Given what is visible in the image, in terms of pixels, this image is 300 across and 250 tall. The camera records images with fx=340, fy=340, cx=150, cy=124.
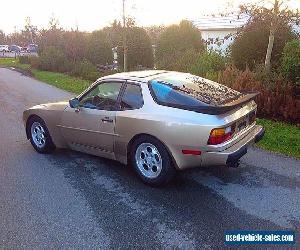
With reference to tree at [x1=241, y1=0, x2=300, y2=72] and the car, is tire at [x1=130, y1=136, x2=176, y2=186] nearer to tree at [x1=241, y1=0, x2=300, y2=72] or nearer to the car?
the car

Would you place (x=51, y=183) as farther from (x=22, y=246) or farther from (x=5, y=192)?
(x=22, y=246)

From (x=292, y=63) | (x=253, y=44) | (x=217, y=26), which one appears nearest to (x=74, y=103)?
(x=292, y=63)

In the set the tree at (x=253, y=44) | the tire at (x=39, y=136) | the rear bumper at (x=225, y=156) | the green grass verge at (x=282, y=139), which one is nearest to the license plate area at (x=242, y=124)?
the rear bumper at (x=225, y=156)

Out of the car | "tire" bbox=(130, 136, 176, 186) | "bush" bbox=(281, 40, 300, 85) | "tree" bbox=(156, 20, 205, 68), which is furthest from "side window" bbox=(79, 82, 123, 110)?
"tree" bbox=(156, 20, 205, 68)

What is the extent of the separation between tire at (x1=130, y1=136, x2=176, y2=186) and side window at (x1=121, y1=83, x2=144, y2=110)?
0.50 metres

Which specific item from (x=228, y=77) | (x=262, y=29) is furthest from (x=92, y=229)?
(x=262, y=29)

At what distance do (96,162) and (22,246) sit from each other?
2.50m

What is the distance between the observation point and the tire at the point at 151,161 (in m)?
4.75

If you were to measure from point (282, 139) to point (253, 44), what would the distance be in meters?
7.37

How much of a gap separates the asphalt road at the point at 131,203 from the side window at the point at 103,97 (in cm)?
107

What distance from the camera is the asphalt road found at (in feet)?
12.3

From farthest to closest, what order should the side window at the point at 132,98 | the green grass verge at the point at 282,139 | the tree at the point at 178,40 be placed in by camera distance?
the tree at the point at 178,40 → the green grass verge at the point at 282,139 → the side window at the point at 132,98

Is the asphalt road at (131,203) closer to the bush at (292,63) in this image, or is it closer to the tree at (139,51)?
the bush at (292,63)

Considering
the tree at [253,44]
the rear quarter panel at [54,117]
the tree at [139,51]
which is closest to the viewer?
the rear quarter panel at [54,117]
